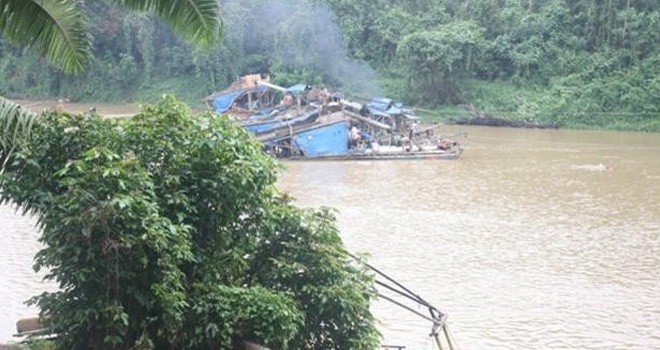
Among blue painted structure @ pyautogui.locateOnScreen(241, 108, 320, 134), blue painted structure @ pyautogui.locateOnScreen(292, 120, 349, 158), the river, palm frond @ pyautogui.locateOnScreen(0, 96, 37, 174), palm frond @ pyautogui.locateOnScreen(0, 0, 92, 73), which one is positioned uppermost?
palm frond @ pyautogui.locateOnScreen(0, 0, 92, 73)

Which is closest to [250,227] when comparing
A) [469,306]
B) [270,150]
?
[469,306]

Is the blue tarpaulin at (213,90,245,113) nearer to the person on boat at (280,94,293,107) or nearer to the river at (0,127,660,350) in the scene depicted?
the person on boat at (280,94,293,107)

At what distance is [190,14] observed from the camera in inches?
195

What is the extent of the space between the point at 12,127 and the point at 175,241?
4.23ft

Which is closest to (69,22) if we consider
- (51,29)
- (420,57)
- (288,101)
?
(51,29)

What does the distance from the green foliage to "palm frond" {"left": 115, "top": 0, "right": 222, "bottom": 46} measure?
28.1 inches

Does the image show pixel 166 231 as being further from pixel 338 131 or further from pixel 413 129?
pixel 413 129

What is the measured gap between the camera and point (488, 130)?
98.8ft

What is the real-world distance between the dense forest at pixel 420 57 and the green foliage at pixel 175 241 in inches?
1069

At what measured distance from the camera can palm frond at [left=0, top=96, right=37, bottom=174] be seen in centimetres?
488

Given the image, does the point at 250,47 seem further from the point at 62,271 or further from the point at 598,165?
the point at 62,271

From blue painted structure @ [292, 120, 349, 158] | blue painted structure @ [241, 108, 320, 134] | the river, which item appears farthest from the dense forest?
blue painted structure @ [292, 120, 349, 158]

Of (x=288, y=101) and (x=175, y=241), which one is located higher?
(x=288, y=101)

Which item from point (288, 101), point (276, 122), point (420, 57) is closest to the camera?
point (276, 122)
